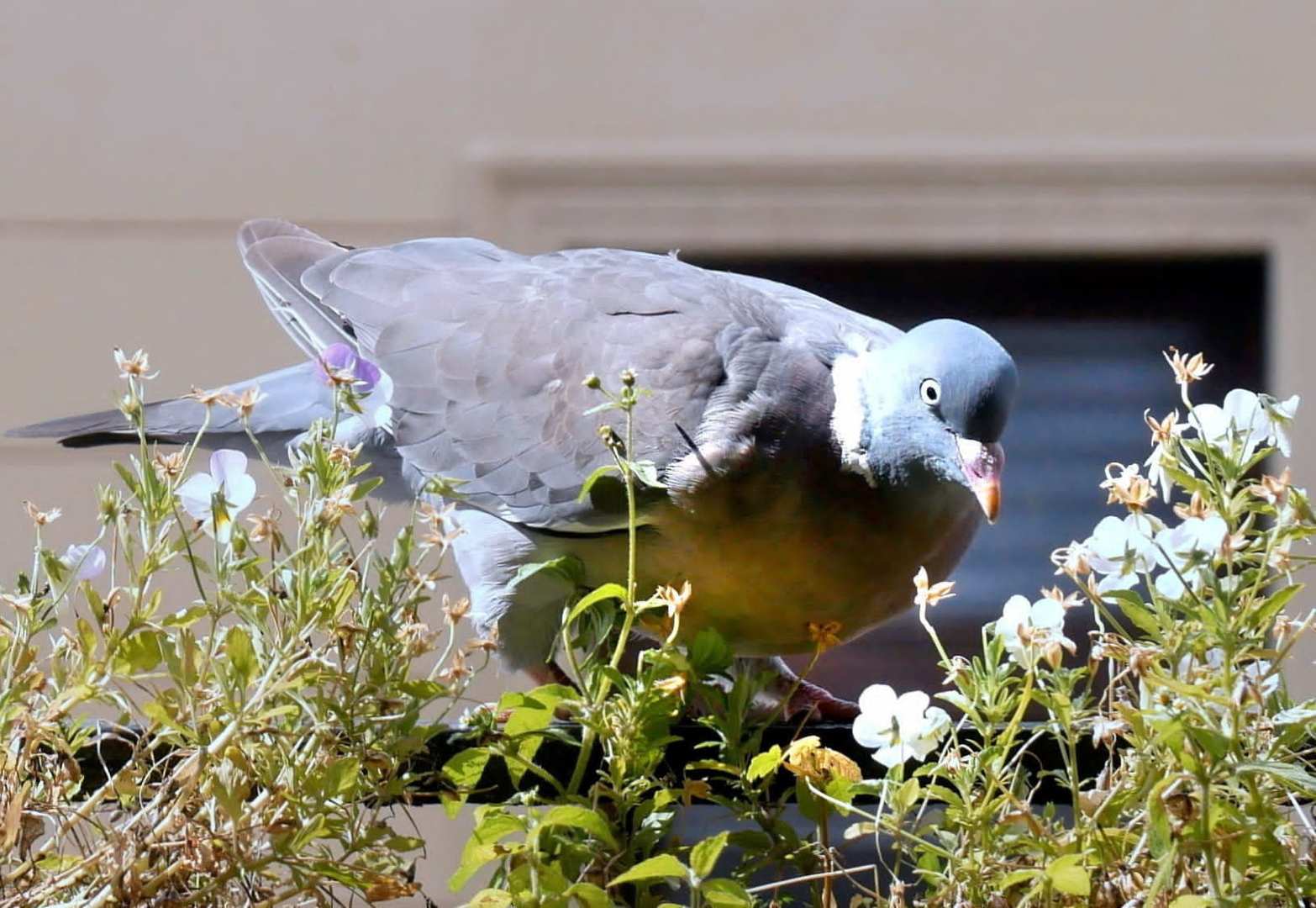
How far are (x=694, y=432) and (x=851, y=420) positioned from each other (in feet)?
0.48

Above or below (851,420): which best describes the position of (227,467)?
above

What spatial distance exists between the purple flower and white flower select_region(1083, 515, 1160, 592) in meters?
0.40

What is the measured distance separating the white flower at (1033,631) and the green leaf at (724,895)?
0.56ft

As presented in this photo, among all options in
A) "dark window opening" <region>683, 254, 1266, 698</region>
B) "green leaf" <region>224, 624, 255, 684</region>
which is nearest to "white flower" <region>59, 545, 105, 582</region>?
"green leaf" <region>224, 624, 255, 684</region>

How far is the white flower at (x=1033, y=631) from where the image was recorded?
74 centimetres

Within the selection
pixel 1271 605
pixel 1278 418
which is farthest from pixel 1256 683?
pixel 1278 418

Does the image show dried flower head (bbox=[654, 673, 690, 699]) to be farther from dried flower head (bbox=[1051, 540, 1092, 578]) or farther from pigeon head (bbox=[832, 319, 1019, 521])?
pigeon head (bbox=[832, 319, 1019, 521])

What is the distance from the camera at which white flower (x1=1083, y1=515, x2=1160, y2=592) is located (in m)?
0.76

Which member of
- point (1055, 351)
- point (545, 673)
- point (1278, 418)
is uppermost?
point (1278, 418)

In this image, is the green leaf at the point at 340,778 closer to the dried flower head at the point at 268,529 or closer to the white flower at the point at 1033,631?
the dried flower head at the point at 268,529

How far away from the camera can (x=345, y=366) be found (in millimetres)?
927

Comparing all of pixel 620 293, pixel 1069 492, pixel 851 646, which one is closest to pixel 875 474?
pixel 620 293

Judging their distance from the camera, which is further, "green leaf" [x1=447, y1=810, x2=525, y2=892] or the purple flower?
the purple flower

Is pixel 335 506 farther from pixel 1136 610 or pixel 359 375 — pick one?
pixel 1136 610
